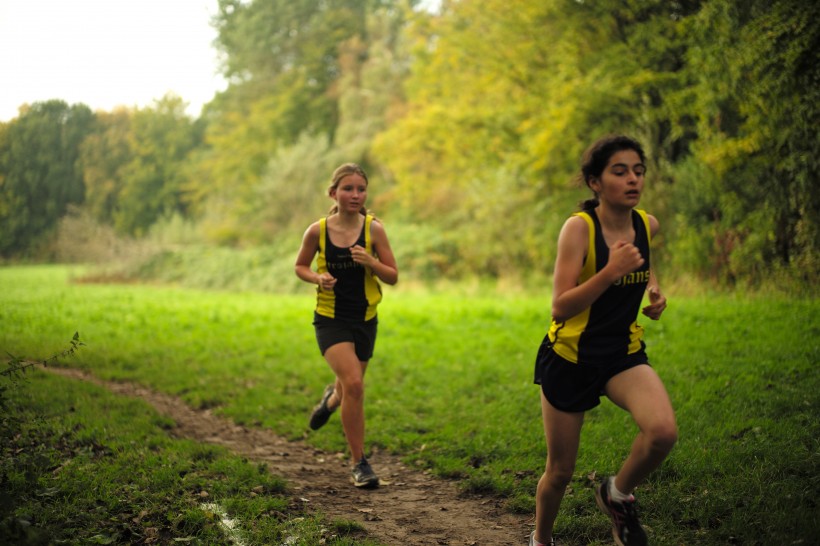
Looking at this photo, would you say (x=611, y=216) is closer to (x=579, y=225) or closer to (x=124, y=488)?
(x=579, y=225)

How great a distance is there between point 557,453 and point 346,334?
242 centimetres

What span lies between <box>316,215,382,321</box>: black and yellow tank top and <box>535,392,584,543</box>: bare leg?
2.32 meters

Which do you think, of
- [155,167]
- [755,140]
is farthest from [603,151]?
[155,167]

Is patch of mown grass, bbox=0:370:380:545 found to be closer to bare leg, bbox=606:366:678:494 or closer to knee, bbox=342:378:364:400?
knee, bbox=342:378:364:400

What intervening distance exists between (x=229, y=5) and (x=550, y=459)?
38.1 metres

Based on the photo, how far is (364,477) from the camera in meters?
5.43

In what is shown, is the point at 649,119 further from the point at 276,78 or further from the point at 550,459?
the point at 276,78

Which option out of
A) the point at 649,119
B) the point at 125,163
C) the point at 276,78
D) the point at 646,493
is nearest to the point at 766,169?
the point at 649,119

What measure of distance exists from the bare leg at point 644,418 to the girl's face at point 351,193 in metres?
2.72

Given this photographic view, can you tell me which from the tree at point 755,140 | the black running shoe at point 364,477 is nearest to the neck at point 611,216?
the black running shoe at point 364,477

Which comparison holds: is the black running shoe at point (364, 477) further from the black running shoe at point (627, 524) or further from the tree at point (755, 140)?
the tree at point (755, 140)

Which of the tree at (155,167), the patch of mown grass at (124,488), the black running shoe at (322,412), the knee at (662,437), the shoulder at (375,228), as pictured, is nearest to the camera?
the knee at (662,437)

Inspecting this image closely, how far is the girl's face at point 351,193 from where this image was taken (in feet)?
17.5

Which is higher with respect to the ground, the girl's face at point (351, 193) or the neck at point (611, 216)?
the girl's face at point (351, 193)
